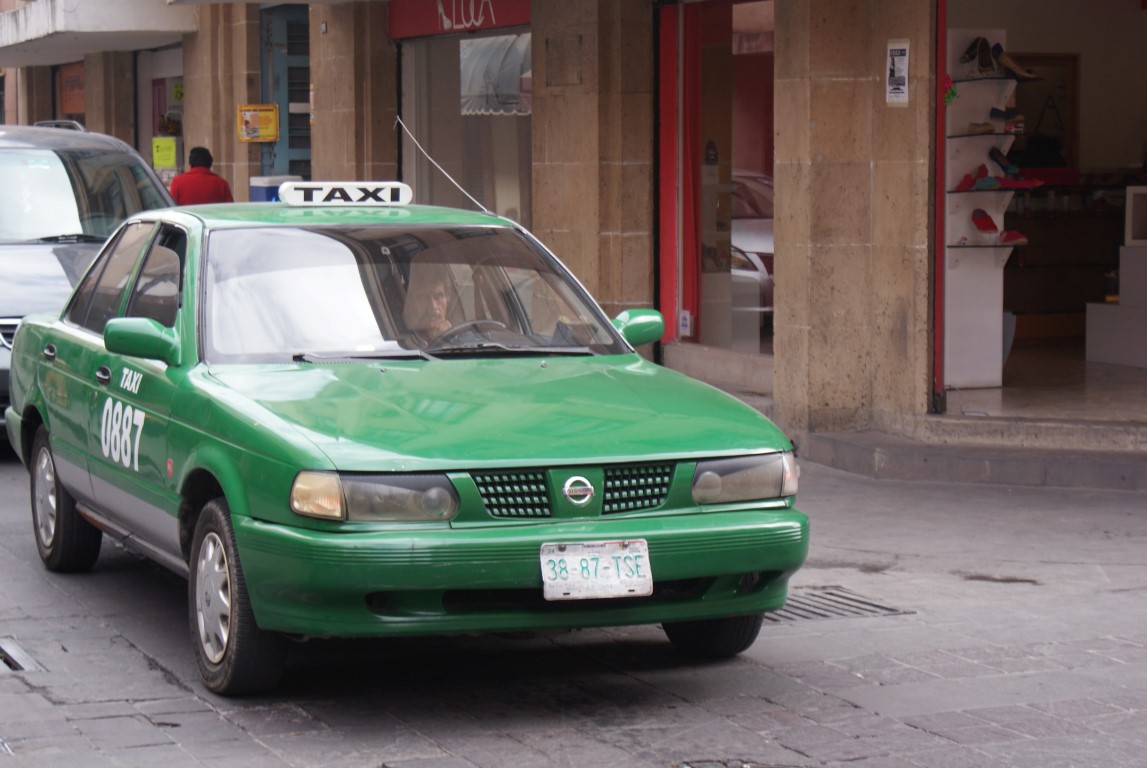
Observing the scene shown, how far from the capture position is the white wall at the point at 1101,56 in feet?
58.3

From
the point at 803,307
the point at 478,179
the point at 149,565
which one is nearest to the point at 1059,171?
the point at 478,179

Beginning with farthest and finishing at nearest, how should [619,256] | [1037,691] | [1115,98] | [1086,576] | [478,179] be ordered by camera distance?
[1115,98] < [478,179] < [619,256] < [1086,576] < [1037,691]

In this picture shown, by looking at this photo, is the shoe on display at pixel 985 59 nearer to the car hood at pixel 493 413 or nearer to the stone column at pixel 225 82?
the car hood at pixel 493 413

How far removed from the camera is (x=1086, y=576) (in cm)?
812

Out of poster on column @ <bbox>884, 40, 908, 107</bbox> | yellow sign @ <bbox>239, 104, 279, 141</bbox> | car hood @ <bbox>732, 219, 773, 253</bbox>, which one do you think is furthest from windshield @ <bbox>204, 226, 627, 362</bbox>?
A: yellow sign @ <bbox>239, 104, 279, 141</bbox>

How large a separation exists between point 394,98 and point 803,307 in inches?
301

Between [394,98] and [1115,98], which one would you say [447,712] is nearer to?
[394,98]

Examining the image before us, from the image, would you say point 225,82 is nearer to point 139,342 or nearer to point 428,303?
point 428,303

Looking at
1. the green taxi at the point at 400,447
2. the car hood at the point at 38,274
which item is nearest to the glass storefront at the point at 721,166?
the car hood at the point at 38,274

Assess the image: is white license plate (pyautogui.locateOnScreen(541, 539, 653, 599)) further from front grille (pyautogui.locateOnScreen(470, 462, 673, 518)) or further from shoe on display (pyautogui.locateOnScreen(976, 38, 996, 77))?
shoe on display (pyautogui.locateOnScreen(976, 38, 996, 77))

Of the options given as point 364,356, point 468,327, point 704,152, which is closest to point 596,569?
point 364,356

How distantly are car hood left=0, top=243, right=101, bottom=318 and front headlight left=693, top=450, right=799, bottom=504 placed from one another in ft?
20.8

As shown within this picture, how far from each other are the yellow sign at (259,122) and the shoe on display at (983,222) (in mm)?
10430

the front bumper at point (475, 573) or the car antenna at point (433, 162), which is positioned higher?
→ the car antenna at point (433, 162)
